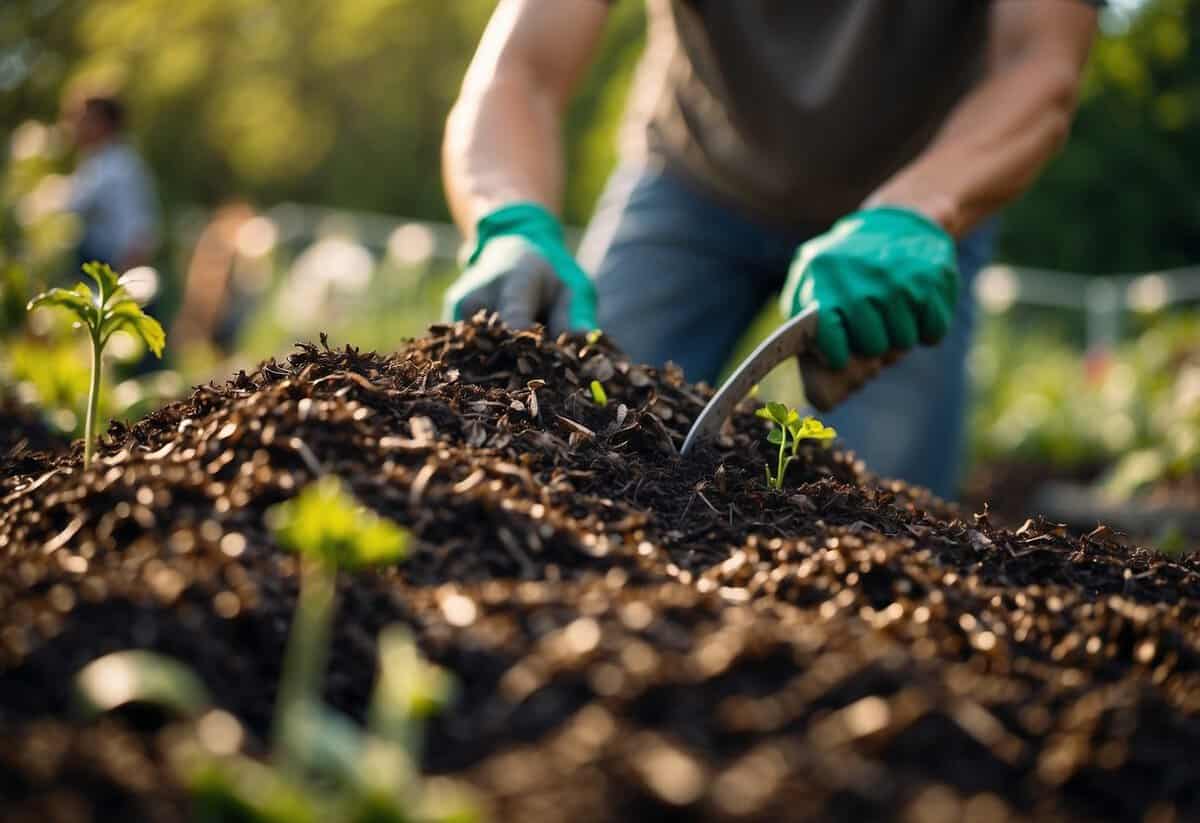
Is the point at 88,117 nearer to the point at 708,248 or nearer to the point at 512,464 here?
the point at 708,248

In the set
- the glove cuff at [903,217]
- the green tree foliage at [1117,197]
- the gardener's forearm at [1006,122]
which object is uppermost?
the green tree foliage at [1117,197]

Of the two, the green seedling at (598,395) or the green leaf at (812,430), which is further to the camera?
the green seedling at (598,395)

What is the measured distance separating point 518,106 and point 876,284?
3.79ft

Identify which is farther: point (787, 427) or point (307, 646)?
point (787, 427)

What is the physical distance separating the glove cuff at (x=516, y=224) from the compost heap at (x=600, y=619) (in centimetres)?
93

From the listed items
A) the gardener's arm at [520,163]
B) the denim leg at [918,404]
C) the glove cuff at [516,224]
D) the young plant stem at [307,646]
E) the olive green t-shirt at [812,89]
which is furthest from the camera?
the denim leg at [918,404]

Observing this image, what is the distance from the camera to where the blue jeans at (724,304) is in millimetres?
3393

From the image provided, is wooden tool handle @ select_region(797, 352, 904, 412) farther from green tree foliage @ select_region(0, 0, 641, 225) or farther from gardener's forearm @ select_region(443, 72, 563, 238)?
green tree foliage @ select_region(0, 0, 641, 225)

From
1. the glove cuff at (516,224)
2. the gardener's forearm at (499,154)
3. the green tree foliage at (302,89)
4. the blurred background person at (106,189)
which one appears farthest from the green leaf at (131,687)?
the green tree foliage at (302,89)

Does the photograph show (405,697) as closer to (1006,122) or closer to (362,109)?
(1006,122)

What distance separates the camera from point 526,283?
2420 millimetres

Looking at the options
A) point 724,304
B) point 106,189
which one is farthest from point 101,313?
point 106,189

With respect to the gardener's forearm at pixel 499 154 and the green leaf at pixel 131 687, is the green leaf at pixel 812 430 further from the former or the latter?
the gardener's forearm at pixel 499 154

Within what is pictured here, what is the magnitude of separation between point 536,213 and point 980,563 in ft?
4.97
